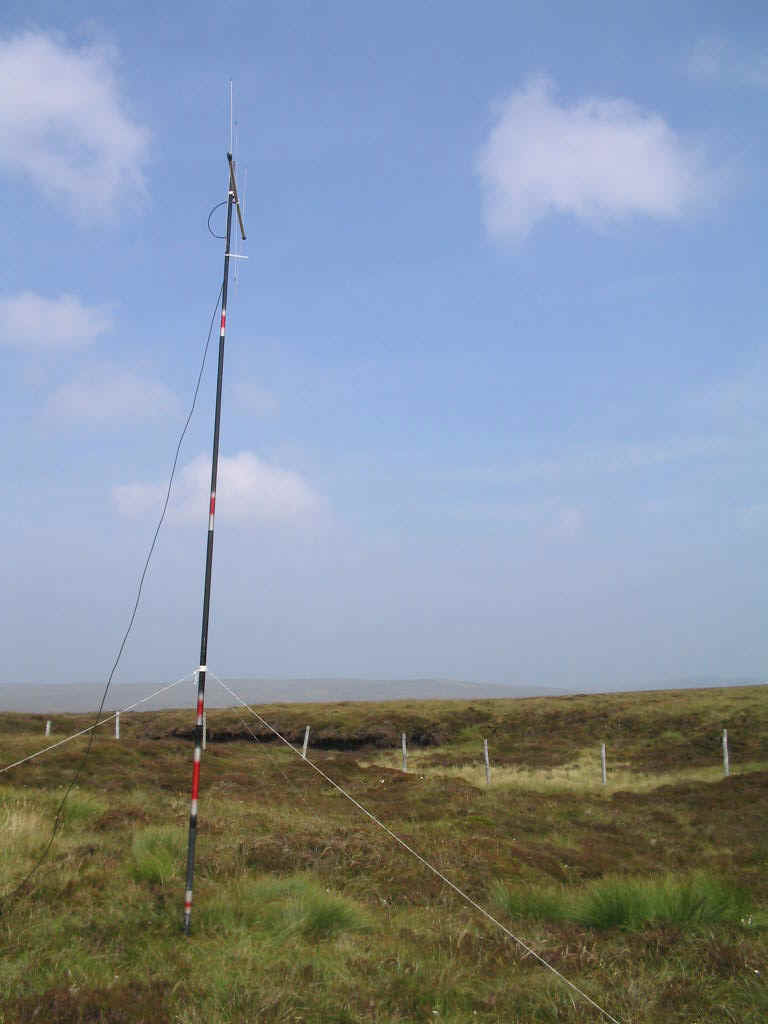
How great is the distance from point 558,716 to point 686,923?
120ft

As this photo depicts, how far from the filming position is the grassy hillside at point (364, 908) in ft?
17.8

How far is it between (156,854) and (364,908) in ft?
8.34

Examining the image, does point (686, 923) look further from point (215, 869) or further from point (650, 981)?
point (215, 869)

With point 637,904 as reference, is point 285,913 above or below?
above

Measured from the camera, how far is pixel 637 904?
7.58 m

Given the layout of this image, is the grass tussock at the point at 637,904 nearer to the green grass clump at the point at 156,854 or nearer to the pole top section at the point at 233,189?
the green grass clump at the point at 156,854

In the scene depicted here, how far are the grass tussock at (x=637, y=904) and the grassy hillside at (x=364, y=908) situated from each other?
21mm

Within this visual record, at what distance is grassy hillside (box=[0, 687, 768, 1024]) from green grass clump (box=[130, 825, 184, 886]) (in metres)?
0.03

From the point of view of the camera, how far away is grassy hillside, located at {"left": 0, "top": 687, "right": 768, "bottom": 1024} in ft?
17.8

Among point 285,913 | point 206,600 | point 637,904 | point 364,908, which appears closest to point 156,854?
point 285,913

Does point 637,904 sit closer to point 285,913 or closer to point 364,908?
point 364,908

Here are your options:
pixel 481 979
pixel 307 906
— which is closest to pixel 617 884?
pixel 481 979

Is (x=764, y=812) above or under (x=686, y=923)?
under

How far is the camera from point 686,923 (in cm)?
728
